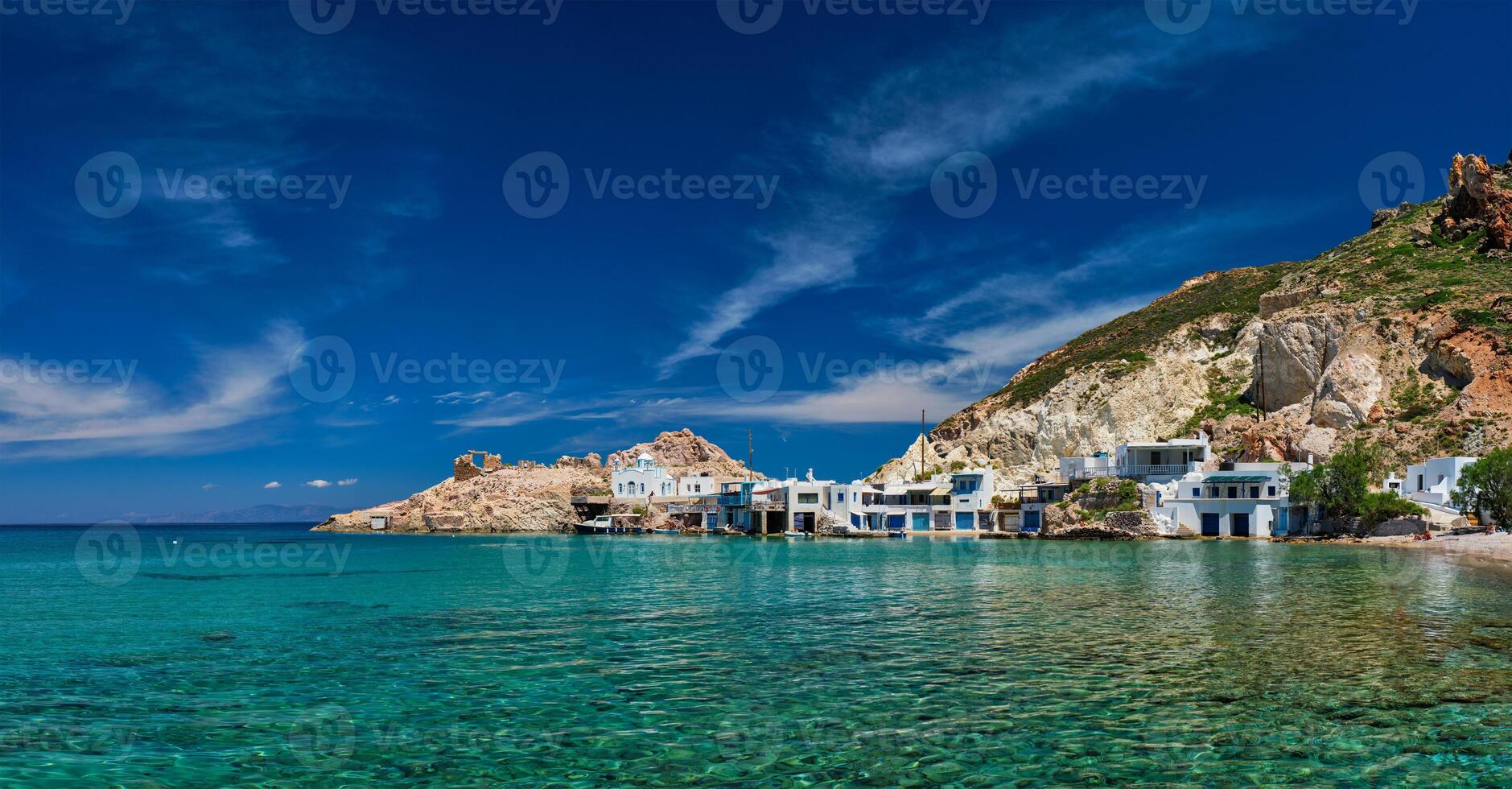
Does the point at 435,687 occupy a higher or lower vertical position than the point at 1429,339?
lower

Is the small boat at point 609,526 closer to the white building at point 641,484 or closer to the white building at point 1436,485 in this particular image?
the white building at point 641,484

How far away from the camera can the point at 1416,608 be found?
2523 centimetres

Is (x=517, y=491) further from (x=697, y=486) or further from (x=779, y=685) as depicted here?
(x=779, y=685)

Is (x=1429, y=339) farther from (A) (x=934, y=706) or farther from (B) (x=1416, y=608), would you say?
(A) (x=934, y=706)

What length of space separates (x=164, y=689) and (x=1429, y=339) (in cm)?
10250

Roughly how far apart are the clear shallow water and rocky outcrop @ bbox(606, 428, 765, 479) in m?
142

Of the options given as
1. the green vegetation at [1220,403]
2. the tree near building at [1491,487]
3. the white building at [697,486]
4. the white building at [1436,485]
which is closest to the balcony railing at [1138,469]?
the white building at [1436,485]

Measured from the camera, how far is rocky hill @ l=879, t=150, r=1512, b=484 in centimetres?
7994

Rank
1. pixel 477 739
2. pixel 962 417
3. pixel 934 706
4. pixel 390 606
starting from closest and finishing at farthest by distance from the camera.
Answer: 1. pixel 477 739
2. pixel 934 706
3. pixel 390 606
4. pixel 962 417

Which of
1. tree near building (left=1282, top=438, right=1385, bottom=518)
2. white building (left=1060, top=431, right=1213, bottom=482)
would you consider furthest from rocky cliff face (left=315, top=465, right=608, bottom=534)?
tree near building (left=1282, top=438, right=1385, bottom=518)

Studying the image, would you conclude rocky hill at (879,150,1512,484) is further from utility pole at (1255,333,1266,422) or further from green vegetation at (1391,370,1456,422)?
utility pole at (1255,333,1266,422)

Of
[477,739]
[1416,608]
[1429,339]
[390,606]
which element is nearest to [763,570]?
[390,606]

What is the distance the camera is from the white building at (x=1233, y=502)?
76.8 meters

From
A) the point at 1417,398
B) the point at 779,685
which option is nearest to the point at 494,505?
the point at 1417,398
